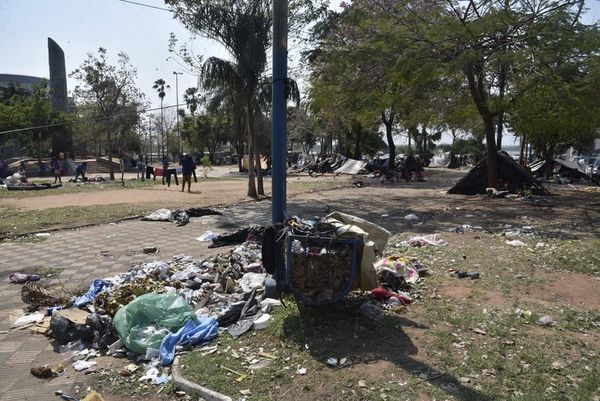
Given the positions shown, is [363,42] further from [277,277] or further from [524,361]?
[524,361]

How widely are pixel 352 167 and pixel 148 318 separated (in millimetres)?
30300

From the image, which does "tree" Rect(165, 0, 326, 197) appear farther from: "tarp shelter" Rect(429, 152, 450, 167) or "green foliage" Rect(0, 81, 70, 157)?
"tarp shelter" Rect(429, 152, 450, 167)

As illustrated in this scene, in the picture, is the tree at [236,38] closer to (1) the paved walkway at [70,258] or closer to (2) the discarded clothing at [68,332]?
(1) the paved walkway at [70,258]

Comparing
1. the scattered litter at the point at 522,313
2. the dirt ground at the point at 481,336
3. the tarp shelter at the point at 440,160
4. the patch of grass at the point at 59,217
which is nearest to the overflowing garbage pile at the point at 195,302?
the dirt ground at the point at 481,336

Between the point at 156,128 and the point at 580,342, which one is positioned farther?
the point at 156,128

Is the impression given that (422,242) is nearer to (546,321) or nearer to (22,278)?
(546,321)

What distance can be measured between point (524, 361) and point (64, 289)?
17.4 ft

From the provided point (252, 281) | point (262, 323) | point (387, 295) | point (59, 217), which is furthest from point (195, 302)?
point (59, 217)

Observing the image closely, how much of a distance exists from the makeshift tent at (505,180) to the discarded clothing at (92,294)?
46.3ft

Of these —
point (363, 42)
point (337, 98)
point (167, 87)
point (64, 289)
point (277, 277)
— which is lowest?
point (64, 289)

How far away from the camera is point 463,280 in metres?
5.61

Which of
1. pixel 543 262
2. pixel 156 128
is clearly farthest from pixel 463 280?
pixel 156 128

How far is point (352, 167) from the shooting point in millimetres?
34062

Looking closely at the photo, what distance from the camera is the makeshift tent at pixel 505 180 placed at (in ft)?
53.2
